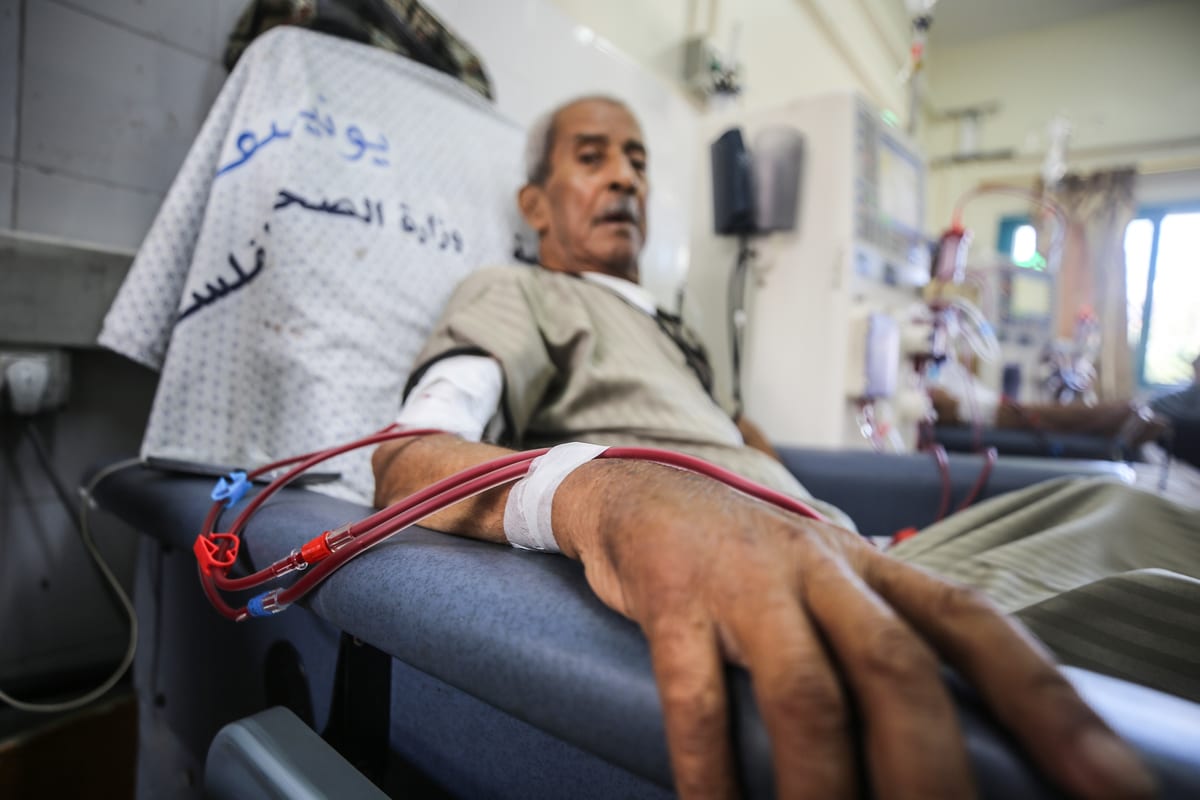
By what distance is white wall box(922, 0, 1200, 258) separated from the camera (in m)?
4.26

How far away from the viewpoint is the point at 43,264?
0.72 meters

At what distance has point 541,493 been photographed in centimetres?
36

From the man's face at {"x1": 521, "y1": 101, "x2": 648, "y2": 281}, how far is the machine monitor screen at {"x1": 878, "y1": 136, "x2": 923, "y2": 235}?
2.42ft

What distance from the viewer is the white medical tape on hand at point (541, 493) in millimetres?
364

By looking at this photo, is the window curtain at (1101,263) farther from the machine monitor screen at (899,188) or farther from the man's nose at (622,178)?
the man's nose at (622,178)

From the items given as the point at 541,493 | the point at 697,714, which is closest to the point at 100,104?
the point at 541,493

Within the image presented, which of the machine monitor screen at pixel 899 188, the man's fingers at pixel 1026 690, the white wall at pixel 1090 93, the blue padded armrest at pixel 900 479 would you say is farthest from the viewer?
the white wall at pixel 1090 93

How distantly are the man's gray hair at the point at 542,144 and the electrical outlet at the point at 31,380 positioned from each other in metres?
0.78

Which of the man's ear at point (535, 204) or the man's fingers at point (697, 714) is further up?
the man's ear at point (535, 204)

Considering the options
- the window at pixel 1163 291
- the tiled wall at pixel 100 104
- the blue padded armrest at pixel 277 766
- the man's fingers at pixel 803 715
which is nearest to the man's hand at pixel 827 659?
the man's fingers at pixel 803 715

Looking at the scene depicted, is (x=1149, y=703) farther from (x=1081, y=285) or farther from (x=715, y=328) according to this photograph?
(x=1081, y=285)

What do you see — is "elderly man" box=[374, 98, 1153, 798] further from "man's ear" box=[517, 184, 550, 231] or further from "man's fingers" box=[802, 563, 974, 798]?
"man's ear" box=[517, 184, 550, 231]

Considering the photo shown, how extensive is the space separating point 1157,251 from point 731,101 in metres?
4.80

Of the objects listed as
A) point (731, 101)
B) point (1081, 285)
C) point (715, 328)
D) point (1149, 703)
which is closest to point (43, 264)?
point (1149, 703)
